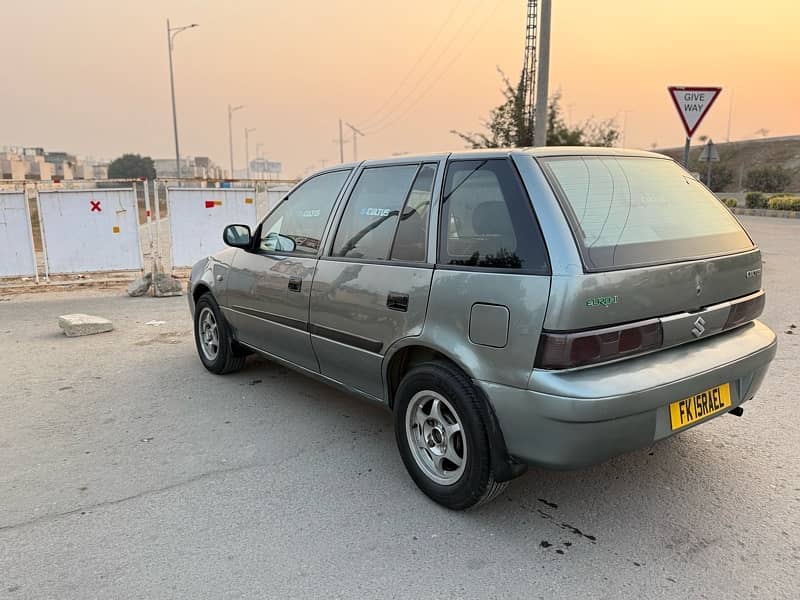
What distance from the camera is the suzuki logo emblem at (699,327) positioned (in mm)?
2928

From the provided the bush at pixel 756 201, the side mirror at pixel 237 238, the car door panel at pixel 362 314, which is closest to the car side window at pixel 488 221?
the car door panel at pixel 362 314

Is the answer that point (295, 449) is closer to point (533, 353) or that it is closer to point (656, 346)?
point (533, 353)

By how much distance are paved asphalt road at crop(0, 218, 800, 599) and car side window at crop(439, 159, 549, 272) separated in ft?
4.36

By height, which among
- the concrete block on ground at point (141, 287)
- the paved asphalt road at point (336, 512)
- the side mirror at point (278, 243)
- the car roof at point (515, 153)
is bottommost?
the paved asphalt road at point (336, 512)

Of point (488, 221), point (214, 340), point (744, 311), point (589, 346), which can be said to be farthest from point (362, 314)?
point (214, 340)

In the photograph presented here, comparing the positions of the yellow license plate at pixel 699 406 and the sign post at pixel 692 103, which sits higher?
the sign post at pixel 692 103

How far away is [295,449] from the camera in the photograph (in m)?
3.90

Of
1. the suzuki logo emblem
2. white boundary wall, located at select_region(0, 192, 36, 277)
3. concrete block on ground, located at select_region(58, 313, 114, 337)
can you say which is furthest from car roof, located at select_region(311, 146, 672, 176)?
white boundary wall, located at select_region(0, 192, 36, 277)

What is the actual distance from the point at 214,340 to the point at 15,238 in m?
6.38

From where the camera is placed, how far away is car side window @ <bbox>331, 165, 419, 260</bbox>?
3.51 metres

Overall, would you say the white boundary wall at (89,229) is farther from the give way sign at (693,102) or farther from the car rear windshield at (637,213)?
the car rear windshield at (637,213)

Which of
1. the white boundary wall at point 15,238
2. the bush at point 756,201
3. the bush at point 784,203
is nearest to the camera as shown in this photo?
the white boundary wall at point 15,238

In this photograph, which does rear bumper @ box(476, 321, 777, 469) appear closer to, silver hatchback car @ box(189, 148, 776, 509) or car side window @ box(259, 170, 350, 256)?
silver hatchback car @ box(189, 148, 776, 509)

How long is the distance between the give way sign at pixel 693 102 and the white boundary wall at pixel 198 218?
24.7ft
